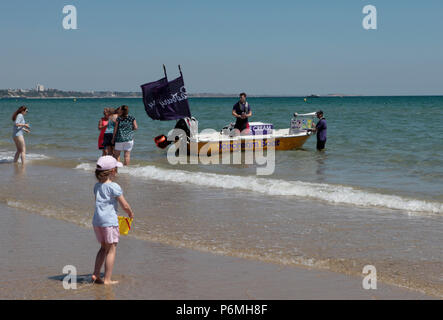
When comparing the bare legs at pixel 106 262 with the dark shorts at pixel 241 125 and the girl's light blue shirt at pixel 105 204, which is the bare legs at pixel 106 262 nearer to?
the girl's light blue shirt at pixel 105 204

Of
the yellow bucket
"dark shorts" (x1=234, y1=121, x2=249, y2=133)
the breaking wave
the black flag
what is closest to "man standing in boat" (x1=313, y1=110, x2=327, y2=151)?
"dark shorts" (x1=234, y1=121, x2=249, y2=133)

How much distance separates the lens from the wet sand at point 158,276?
471 centimetres

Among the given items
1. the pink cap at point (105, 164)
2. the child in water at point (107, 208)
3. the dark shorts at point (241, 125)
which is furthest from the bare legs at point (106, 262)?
the dark shorts at point (241, 125)

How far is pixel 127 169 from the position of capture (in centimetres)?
1373

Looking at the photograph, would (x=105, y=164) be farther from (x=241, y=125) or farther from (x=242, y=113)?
(x=241, y=125)

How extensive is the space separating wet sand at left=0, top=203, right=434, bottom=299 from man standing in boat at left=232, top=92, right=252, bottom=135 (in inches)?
371

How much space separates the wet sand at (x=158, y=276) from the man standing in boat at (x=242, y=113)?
9432 mm

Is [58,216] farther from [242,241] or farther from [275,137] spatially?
[275,137]

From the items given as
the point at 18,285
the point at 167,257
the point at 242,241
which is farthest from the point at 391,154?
the point at 18,285

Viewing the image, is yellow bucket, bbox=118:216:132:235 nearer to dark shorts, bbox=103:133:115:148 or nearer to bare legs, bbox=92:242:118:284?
bare legs, bbox=92:242:118:284

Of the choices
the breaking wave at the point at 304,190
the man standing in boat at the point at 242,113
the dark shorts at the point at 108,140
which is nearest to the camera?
the breaking wave at the point at 304,190

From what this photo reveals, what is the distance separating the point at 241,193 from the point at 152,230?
11.0 ft

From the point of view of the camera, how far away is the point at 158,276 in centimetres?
520

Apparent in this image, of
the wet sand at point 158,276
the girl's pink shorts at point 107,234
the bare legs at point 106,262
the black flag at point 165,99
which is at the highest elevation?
the black flag at point 165,99
